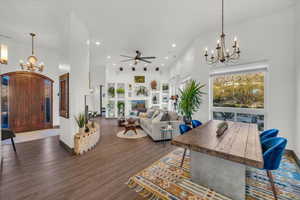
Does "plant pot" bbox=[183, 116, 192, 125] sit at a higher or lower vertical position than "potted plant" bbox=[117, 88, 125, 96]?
lower

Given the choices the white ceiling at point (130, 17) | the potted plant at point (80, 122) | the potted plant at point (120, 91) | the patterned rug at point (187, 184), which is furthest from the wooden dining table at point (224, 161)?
the potted plant at point (120, 91)

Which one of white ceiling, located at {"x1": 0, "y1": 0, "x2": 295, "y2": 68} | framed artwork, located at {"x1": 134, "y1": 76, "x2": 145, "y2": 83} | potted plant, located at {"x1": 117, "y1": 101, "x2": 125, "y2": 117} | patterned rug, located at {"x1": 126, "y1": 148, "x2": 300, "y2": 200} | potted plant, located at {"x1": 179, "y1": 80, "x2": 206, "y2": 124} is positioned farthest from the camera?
framed artwork, located at {"x1": 134, "y1": 76, "x2": 145, "y2": 83}

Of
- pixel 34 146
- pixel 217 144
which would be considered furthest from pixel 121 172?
pixel 34 146

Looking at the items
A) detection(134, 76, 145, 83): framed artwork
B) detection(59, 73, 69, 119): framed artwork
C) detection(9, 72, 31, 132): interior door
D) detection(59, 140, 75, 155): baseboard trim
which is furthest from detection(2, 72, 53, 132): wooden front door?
detection(134, 76, 145, 83): framed artwork

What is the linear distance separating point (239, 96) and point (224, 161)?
2.89 m

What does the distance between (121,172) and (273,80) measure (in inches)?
164

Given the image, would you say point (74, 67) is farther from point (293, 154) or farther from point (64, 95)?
point (293, 154)

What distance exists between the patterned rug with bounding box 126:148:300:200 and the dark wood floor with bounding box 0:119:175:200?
0.23 metres

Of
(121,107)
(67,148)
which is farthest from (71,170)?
(121,107)

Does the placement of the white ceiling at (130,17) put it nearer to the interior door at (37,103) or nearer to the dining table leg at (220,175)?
the interior door at (37,103)

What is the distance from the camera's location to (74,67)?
3320 millimetres

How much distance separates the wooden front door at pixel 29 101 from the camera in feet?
16.0

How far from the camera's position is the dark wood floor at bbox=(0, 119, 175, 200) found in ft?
6.09

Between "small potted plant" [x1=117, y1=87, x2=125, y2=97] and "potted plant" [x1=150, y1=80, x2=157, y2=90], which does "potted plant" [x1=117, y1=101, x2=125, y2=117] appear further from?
"potted plant" [x1=150, y1=80, x2=157, y2=90]
